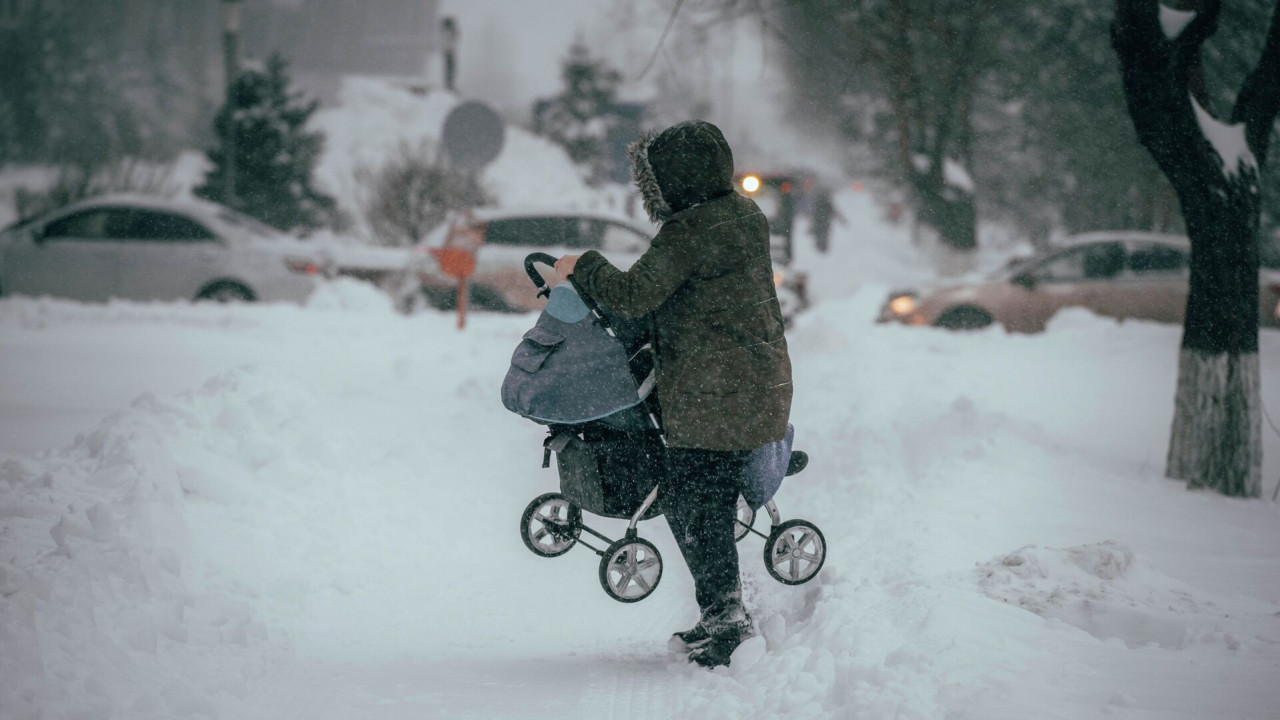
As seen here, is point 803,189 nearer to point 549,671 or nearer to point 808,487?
point 808,487

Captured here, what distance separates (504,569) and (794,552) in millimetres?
1634

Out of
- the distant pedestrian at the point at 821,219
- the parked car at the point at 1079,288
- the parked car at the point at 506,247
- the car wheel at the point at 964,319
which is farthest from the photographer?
the distant pedestrian at the point at 821,219

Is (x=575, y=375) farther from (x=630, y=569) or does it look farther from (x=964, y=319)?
(x=964, y=319)

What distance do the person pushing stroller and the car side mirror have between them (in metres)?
10.0

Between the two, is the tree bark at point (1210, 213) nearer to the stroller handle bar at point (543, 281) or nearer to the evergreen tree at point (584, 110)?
the stroller handle bar at point (543, 281)

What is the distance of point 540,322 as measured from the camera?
334 cm

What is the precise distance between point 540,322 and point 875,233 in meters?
38.8

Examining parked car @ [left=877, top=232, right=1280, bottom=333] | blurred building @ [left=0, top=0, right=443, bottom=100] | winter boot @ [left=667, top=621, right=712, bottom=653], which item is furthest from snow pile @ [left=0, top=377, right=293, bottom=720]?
blurred building @ [left=0, top=0, right=443, bottom=100]

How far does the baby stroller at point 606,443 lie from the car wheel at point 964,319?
30.2ft

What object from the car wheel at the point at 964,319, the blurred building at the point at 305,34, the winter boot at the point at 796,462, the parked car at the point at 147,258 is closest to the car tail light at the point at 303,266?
the parked car at the point at 147,258

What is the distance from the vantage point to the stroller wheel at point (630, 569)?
349cm

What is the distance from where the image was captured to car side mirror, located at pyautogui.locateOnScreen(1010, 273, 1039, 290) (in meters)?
12.2

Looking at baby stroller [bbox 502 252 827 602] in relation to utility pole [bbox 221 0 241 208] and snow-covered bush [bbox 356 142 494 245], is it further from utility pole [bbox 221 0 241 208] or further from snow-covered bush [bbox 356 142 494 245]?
snow-covered bush [bbox 356 142 494 245]

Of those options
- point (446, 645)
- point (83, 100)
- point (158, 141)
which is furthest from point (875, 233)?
point (446, 645)
